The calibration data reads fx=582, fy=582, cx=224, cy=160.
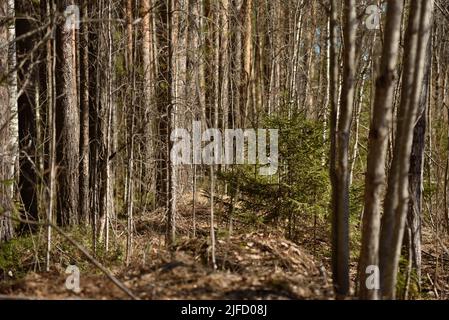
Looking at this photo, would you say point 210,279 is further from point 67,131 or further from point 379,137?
point 67,131

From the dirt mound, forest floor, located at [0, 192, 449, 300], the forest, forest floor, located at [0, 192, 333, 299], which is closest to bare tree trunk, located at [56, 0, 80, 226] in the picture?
the forest

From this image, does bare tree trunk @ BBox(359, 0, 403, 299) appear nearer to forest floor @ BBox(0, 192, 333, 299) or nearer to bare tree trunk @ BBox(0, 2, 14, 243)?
forest floor @ BBox(0, 192, 333, 299)

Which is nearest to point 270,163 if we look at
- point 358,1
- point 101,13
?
point 101,13

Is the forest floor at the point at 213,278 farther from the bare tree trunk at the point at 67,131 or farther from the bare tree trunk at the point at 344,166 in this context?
the bare tree trunk at the point at 67,131

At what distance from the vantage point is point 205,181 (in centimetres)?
1427

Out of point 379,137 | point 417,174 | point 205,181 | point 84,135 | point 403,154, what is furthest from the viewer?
point 205,181

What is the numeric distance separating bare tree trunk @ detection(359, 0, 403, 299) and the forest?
0.04 ft

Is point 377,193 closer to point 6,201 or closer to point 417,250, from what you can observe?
point 417,250

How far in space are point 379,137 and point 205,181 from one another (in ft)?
31.7

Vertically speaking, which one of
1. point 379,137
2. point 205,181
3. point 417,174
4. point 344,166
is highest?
point 379,137

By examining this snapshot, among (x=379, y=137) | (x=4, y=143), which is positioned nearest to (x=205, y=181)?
(x=4, y=143)

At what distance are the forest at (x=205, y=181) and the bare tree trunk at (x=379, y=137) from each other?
1cm

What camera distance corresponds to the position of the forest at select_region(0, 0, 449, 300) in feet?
15.8

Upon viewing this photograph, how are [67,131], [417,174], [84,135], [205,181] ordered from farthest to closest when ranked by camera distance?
1. [205,181]
2. [84,135]
3. [67,131]
4. [417,174]
